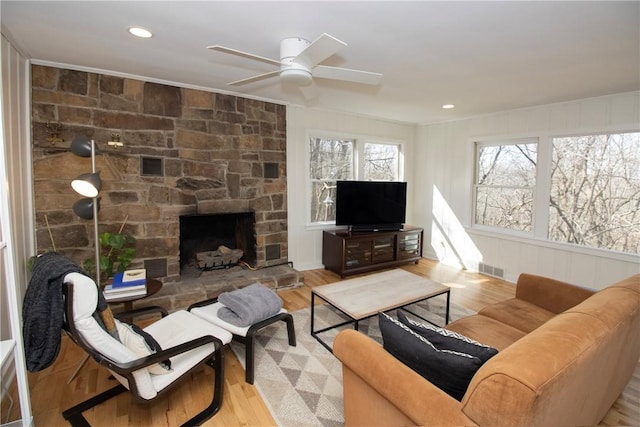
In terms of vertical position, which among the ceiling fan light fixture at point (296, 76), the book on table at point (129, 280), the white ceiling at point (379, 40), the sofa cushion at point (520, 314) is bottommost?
the sofa cushion at point (520, 314)

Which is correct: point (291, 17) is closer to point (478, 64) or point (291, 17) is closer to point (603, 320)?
point (478, 64)

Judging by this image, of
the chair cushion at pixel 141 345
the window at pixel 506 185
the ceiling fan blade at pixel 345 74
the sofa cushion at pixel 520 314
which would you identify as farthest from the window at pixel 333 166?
the chair cushion at pixel 141 345

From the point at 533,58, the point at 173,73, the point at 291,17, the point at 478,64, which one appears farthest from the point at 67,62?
the point at 533,58

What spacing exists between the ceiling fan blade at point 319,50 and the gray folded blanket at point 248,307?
5.82ft

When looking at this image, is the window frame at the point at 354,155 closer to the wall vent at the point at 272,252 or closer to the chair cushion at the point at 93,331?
the wall vent at the point at 272,252

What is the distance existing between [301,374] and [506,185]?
3.93 m

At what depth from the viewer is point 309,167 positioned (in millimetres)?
4648

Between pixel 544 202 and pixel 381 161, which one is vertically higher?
pixel 381 161

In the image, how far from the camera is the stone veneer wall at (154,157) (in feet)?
9.65

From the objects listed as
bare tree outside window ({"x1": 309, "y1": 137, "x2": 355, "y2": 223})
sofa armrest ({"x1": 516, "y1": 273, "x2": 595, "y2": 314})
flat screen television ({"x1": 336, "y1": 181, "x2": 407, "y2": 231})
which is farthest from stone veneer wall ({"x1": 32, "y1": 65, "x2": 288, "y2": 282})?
sofa armrest ({"x1": 516, "y1": 273, "x2": 595, "y2": 314})

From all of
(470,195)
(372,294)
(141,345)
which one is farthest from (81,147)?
(470,195)

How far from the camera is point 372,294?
273 cm

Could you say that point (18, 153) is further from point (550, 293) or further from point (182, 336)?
point (550, 293)

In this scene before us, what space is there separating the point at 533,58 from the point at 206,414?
348cm
